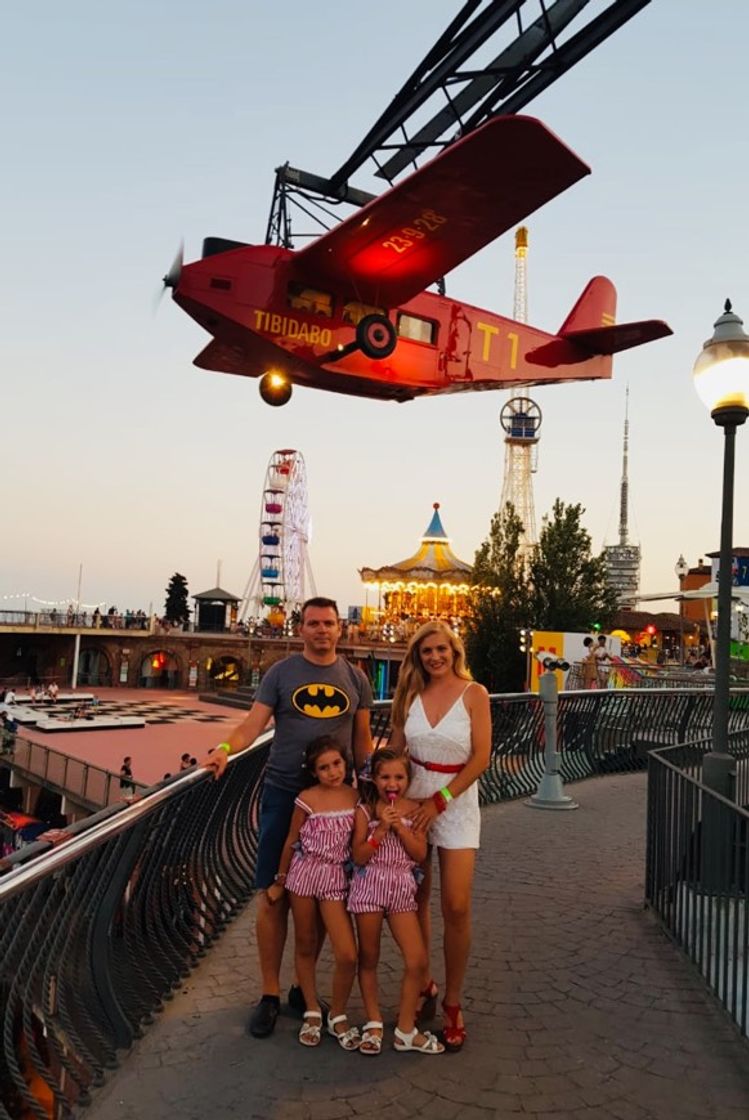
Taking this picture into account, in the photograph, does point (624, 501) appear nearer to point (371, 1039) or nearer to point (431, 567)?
point (431, 567)

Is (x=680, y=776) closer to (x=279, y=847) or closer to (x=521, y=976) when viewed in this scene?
(x=521, y=976)

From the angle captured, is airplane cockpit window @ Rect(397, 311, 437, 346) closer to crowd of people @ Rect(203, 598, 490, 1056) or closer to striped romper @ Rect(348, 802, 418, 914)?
crowd of people @ Rect(203, 598, 490, 1056)

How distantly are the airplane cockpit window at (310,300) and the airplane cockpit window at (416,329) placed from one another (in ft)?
4.36

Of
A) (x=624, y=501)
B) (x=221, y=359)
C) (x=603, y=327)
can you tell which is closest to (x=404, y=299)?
(x=221, y=359)

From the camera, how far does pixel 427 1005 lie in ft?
11.4

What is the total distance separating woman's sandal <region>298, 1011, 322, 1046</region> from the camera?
322 centimetres

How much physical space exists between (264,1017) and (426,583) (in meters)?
37.1

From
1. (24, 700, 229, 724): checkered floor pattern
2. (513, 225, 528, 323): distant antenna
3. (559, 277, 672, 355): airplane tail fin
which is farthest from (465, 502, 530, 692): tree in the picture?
(513, 225, 528, 323): distant antenna

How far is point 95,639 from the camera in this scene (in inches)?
2037

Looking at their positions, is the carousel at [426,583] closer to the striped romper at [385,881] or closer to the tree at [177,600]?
the tree at [177,600]

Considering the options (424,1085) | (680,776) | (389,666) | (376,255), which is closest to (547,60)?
(376,255)

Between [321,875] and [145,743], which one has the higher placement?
[321,875]

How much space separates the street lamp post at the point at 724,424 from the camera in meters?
4.94

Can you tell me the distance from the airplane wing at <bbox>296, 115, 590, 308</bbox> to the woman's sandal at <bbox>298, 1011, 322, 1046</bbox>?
855 cm
